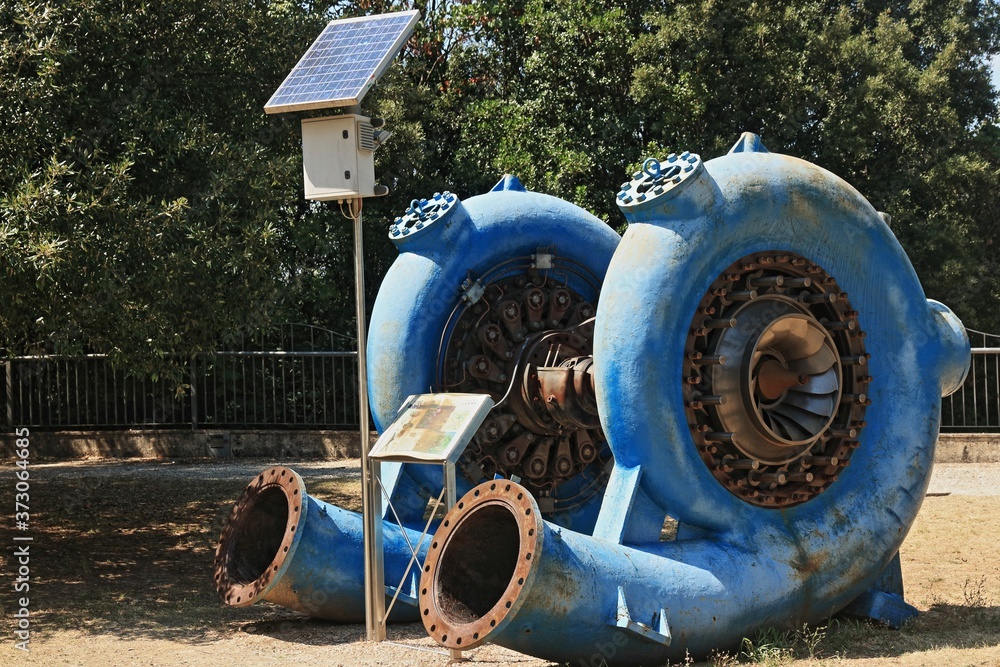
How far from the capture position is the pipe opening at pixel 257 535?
7.00 metres

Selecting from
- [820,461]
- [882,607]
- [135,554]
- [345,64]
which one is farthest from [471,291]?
[135,554]

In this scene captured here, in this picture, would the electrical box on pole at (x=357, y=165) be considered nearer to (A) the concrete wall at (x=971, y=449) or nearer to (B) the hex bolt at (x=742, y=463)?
(B) the hex bolt at (x=742, y=463)

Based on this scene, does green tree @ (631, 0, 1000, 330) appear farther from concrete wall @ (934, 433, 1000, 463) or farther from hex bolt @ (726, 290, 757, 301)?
hex bolt @ (726, 290, 757, 301)

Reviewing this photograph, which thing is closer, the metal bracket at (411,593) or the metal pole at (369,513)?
the metal pole at (369,513)

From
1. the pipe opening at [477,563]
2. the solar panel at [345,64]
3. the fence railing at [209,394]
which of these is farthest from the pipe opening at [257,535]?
the fence railing at [209,394]

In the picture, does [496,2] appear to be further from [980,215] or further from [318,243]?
[980,215]

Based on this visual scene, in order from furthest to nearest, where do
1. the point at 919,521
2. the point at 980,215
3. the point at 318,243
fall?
1. the point at 980,215
2. the point at 318,243
3. the point at 919,521

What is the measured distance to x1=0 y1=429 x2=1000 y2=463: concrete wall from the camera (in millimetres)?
16469

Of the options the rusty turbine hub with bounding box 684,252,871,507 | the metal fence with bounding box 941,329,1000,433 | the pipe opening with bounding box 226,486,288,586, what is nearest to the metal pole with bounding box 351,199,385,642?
the pipe opening with bounding box 226,486,288,586

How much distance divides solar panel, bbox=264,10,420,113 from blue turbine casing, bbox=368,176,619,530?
1.35m

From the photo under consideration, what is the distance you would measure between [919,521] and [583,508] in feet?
12.0

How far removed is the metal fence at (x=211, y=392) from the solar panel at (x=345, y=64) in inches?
384

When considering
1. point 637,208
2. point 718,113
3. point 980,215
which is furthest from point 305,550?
point 980,215

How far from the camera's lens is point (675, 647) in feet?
18.6
